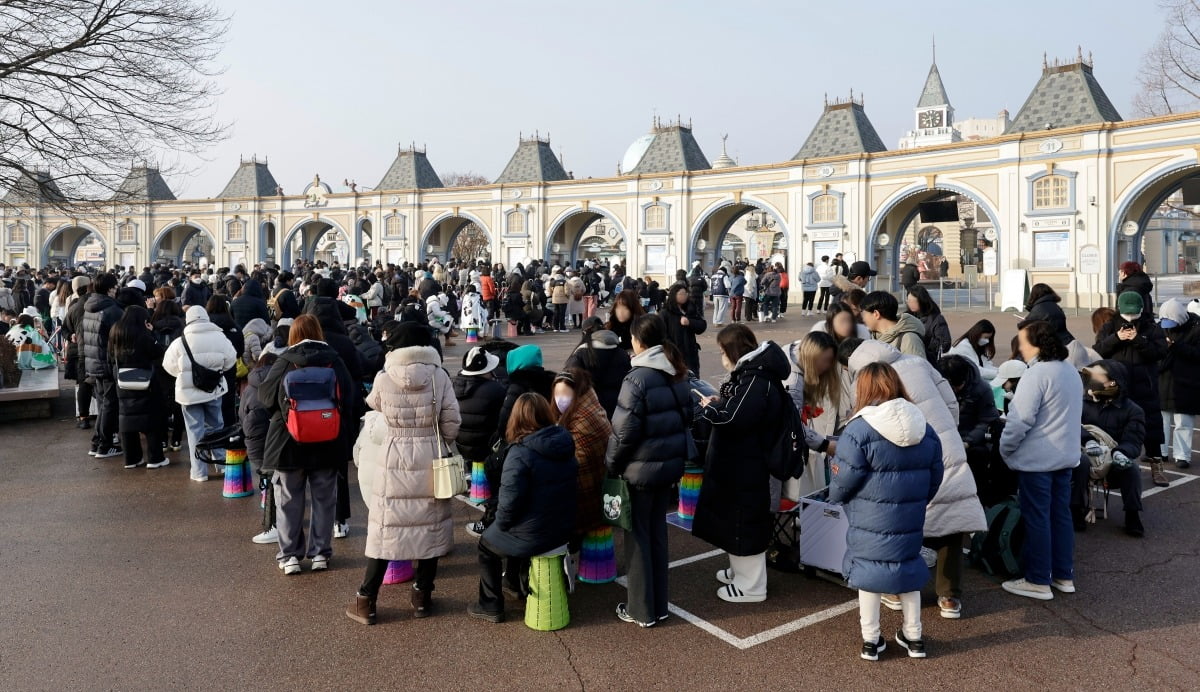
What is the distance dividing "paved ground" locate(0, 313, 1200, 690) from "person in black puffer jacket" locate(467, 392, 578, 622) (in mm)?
555

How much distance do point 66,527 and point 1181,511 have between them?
8858mm

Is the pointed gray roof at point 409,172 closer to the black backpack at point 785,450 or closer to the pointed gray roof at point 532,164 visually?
the pointed gray roof at point 532,164

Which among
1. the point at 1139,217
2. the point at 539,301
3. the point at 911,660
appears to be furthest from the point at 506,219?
the point at 911,660

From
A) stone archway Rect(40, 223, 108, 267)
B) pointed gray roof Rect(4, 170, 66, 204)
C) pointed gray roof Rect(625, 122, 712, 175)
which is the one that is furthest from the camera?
stone archway Rect(40, 223, 108, 267)

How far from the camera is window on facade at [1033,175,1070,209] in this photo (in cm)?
2772

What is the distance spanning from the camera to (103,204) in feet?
43.0

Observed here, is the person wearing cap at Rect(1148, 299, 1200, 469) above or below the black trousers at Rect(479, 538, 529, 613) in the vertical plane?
above

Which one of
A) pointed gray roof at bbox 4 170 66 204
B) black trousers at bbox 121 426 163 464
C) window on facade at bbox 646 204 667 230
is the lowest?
black trousers at bbox 121 426 163 464

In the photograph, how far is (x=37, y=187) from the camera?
41.2 feet

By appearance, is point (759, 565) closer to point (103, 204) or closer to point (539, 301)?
point (103, 204)

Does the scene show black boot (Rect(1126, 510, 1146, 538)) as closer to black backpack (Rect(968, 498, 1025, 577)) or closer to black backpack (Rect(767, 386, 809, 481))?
black backpack (Rect(968, 498, 1025, 577))

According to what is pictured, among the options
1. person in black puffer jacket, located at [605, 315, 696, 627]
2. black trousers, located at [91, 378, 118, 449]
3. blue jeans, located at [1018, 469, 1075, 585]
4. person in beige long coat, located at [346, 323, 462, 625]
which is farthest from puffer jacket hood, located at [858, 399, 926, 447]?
black trousers, located at [91, 378, 118, 449]

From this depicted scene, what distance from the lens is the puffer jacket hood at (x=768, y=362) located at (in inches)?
197

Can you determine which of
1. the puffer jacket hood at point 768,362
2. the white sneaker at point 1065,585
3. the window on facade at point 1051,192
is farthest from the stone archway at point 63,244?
the white sneaker at point 1065,585
